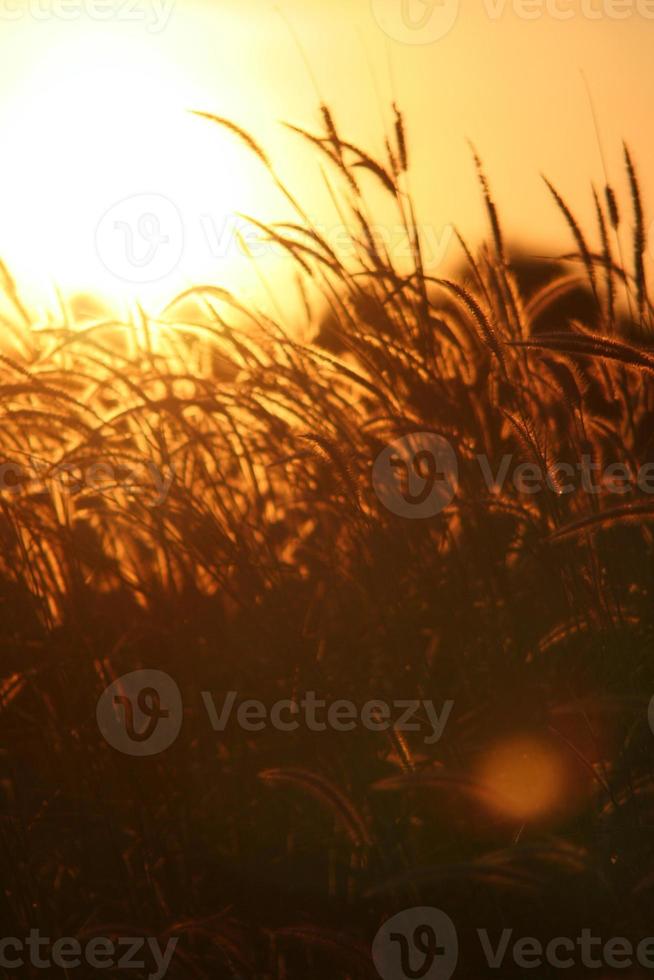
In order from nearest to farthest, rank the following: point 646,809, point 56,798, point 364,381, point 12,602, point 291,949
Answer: point 646,809
point 291,949
point 364,381
point 56,798
point 12,602

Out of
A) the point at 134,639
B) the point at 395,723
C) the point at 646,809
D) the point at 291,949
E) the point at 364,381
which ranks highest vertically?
the point at 364,381

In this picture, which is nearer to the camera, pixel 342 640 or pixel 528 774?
pixel 528 774

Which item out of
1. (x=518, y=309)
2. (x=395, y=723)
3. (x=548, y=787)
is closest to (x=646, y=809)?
(x=548, y=787)

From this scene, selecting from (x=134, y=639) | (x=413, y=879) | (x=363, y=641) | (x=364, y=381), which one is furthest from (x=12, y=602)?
(x=413, y=879)

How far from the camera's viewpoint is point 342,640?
1.79 meters

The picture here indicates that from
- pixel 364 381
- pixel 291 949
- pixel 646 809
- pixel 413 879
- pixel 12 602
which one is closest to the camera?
pixel 413 879

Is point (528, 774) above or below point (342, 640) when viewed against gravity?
below

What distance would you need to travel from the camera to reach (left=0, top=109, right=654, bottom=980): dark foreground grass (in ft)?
4.49

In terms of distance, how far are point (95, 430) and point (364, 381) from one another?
44cm

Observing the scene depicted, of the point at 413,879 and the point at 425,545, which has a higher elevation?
the point at 425,545

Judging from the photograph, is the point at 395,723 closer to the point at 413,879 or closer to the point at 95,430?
the point at 413,879

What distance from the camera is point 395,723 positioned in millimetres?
1476

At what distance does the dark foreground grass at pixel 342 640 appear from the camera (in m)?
1.37

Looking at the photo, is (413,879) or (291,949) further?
(291,949)
